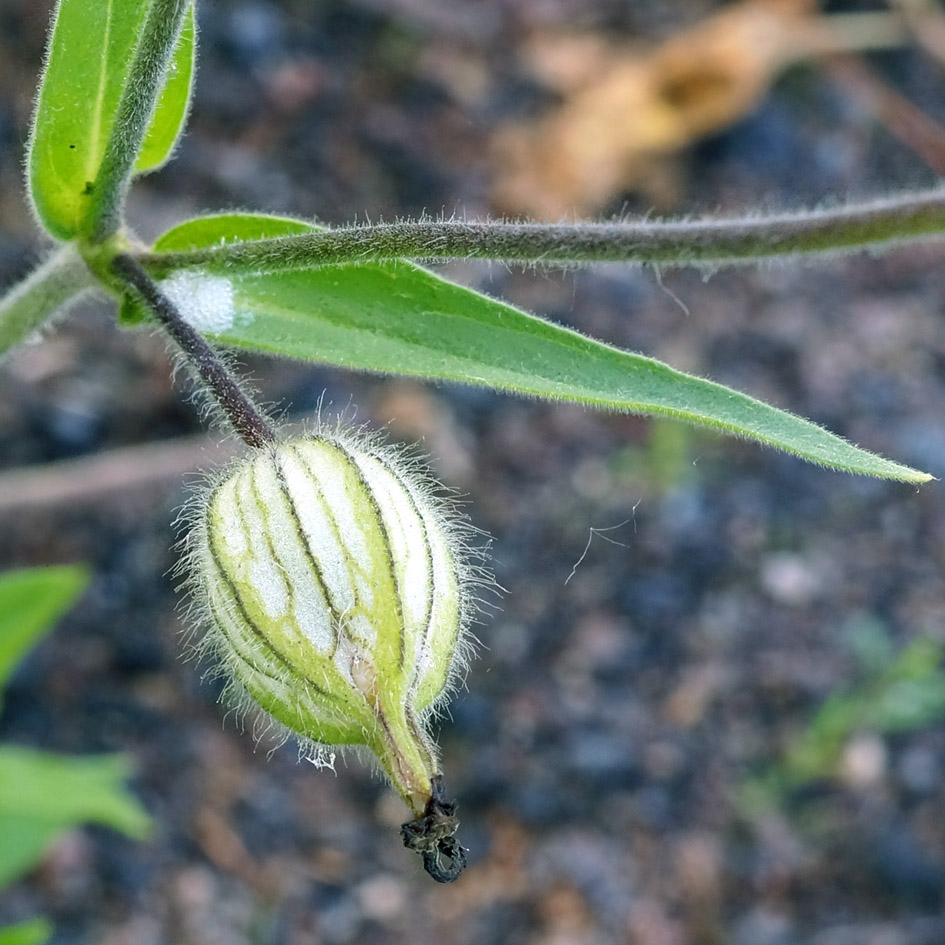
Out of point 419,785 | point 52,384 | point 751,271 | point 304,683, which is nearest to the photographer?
point 419,785

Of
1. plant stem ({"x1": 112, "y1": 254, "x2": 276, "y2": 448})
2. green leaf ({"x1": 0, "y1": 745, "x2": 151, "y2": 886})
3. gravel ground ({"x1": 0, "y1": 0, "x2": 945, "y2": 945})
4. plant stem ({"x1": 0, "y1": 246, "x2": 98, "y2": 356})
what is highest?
plant stem ({"x1": 0, "y1": 246, "x2": 98, "y2": 356})

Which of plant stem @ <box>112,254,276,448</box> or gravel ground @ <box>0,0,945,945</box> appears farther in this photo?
gravel ground @ <box>0,0,945,945</box>

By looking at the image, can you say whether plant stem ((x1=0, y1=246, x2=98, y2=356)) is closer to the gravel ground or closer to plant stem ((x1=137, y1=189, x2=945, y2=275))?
plant stem ((x1=137, y1=189, x2=945, y2=275))

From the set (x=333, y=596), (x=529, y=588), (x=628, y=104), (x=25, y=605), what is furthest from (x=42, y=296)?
(x=628, y=104)

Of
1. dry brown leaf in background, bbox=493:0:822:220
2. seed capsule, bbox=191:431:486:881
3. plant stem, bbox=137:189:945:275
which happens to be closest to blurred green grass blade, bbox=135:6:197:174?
plant stem, bbox=137:189:945:275

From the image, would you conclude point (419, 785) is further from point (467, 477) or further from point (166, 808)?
point (467, 477)

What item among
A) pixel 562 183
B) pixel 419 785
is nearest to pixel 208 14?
pixel 562 183

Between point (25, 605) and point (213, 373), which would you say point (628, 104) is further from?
point (213, 373)
